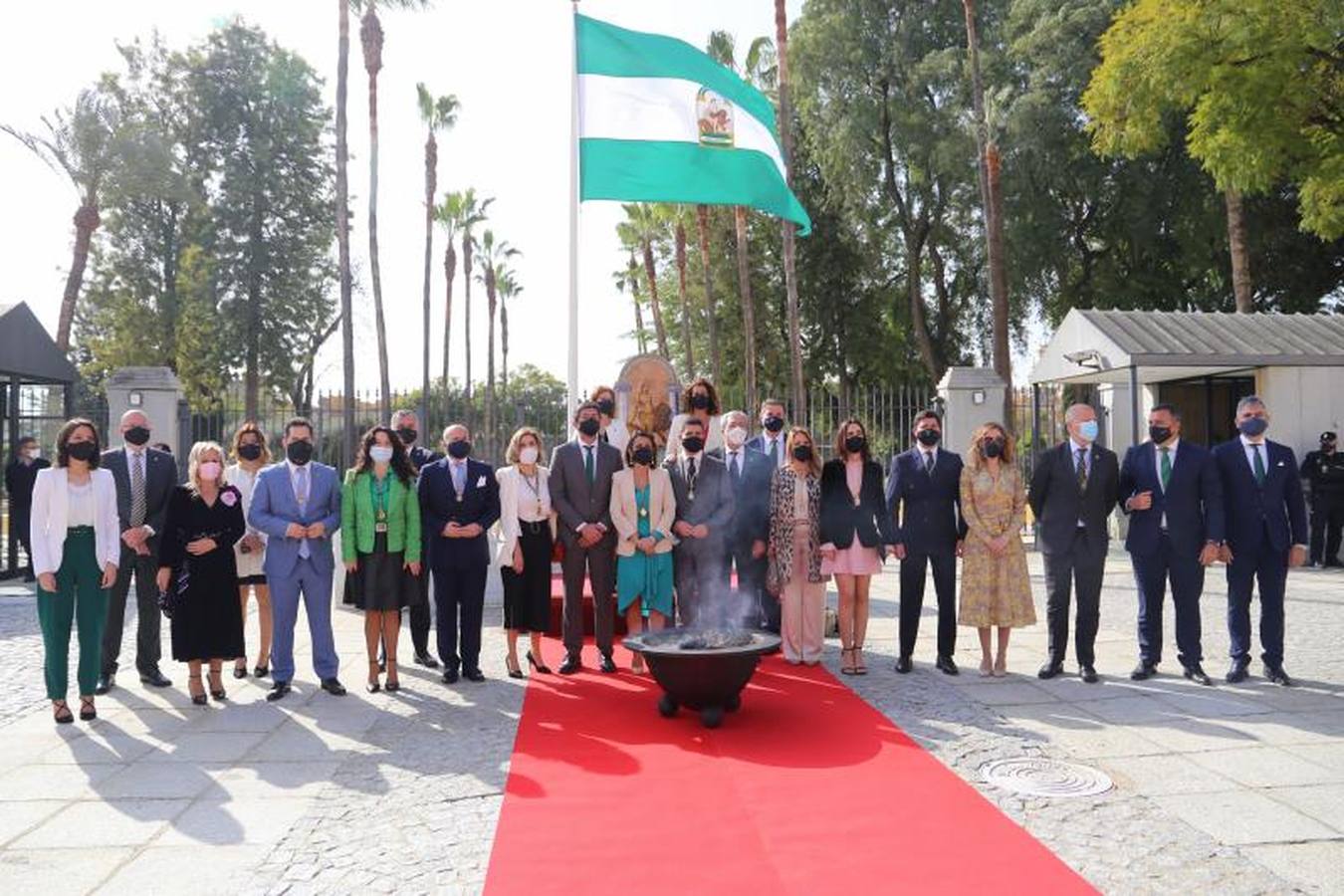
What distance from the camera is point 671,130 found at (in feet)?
31.3

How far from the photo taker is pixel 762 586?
7.73 metres

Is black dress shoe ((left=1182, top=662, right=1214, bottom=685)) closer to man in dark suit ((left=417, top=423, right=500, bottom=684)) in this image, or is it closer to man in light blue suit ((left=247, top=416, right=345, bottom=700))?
man in dark suit ((left=417, top=423, right=500, bottom=684))

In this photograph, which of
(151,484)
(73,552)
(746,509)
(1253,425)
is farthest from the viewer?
(746,509)

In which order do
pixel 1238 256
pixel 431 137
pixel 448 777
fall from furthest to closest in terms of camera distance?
pixel 431 137 → pixel 1238 256 → pixel 448 777

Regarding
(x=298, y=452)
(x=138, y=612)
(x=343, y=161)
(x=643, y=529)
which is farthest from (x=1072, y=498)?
(x=343, y=161)

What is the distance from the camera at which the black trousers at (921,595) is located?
7.10 metres

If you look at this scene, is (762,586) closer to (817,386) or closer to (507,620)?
(507,620)

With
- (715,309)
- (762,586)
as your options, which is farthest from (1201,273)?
(762,586)

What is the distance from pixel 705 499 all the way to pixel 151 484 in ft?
12.9

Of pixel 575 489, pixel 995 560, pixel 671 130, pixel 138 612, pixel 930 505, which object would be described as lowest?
pixel 138 612

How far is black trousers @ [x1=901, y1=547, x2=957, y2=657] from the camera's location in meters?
7.10

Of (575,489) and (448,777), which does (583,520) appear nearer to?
(575,489)

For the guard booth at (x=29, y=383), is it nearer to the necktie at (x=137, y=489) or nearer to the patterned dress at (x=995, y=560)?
the necktie at (x=137, y=489)

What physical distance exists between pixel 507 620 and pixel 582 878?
3708 mm
